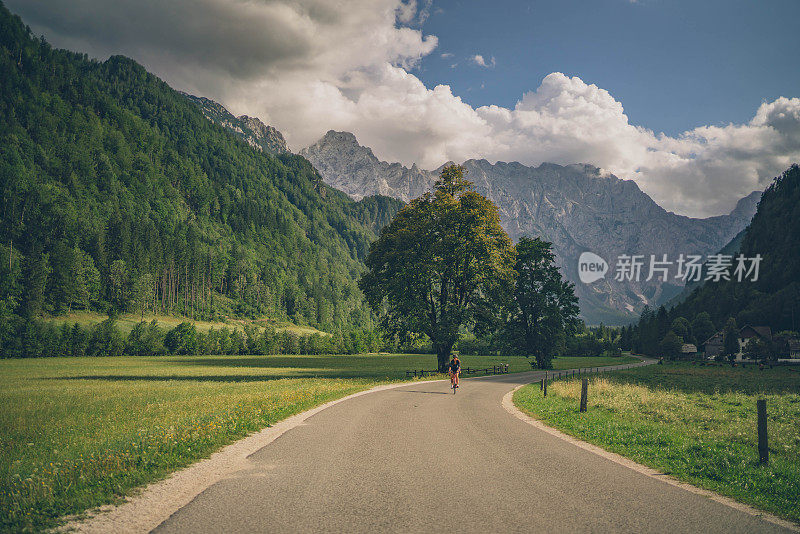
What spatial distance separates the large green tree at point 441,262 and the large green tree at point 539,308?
17.2 metres

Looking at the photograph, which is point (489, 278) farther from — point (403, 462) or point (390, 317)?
point (403, 462)

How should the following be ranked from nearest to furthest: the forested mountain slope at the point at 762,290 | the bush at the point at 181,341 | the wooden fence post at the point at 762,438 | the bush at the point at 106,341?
the wooden fence post at the point at 762,438, the bush at the point at 106,341, the bush at the point at 181,341, the forested mountain slope at the point at 762,290

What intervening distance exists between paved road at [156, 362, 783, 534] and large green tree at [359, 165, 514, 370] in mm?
27533

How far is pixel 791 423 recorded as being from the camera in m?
17.2

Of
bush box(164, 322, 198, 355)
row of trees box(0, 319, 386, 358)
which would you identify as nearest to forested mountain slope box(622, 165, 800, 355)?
row of trees box(0, 319, 386, 358)

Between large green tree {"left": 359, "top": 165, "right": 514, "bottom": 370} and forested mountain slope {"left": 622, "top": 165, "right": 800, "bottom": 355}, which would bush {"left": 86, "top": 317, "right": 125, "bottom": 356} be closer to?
large green tree {"left": 359, "top": 165, "right": 514, "bottom": 370}

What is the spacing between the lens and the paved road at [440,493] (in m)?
5.75

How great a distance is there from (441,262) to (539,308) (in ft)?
80.7

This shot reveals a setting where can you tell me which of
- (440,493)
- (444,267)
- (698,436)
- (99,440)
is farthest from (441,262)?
(440,493)

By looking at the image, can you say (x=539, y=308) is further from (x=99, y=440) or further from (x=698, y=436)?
(x=99, y=440)

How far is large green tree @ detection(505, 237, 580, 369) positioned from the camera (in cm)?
5725

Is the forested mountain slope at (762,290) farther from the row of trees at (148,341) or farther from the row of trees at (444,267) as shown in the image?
the row of trees at (444,267)

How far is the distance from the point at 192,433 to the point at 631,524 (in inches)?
417

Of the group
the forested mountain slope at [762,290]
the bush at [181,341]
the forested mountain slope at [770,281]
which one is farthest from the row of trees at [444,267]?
the forested mountain slope at [770,281]
